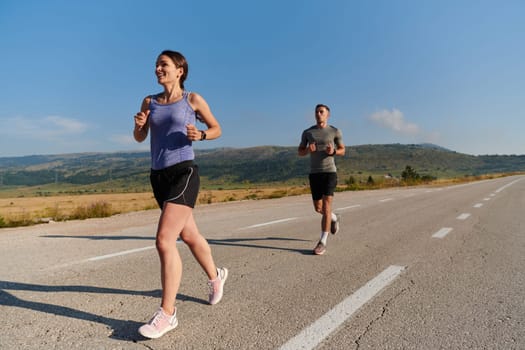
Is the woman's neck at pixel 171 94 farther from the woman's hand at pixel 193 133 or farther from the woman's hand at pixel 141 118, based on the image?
the woman's hand at pixel 193 133

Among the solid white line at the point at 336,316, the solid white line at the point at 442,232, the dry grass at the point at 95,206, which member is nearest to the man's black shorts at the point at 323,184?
the solid white line at the point at 336,316

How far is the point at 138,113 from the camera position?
303cm

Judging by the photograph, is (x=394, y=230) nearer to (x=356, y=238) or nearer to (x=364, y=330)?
(x=356, y=238)

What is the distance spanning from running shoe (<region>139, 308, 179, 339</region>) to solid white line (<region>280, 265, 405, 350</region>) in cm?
85

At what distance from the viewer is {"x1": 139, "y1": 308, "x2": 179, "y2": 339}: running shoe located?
273 cm

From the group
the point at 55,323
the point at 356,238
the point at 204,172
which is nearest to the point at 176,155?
the point at 55,323

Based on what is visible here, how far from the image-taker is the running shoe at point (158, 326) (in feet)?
8.96

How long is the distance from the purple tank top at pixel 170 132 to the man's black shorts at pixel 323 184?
3.25m

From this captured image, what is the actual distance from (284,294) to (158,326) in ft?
4.65

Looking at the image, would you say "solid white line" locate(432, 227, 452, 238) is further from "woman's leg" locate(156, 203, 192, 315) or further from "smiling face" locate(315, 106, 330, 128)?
"woman's leg" locate(156, 203, 192, 315)

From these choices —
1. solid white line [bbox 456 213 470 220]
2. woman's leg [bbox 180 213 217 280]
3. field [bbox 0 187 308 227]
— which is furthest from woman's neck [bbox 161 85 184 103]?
field [bbox 0 187 308 227]

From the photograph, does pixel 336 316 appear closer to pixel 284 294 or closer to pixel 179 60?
pixel 284 294

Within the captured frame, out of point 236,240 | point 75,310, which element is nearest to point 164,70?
point 75,310

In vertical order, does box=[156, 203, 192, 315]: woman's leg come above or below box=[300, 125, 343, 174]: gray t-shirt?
below
